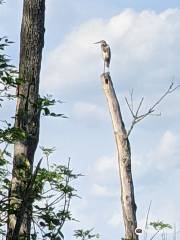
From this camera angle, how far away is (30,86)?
22.0ft

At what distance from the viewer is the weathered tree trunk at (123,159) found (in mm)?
12203

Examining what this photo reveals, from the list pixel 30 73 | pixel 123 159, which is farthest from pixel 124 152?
pixel 30 73

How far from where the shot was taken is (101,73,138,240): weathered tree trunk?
1220 centimetres

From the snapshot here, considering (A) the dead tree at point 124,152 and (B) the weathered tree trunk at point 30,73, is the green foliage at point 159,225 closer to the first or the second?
(A) the dead tree at point 124,152

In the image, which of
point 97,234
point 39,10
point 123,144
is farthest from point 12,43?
point 123,144

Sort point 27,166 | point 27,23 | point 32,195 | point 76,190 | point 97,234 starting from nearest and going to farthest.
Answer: point 32,195 < point 27,166 < point 76,190 < point 27,23 < point 97,234

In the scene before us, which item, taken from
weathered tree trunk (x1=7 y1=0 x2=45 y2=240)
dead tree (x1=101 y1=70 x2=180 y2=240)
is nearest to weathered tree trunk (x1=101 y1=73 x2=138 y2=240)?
dead tree (x1=101 y1=70 x2=180 y2=240)

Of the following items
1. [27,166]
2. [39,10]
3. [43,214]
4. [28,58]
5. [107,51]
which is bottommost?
[43,214]

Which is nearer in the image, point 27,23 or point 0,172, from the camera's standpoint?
point 0,172

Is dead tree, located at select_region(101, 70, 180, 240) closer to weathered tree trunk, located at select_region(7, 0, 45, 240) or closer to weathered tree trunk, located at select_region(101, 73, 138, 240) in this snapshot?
weathered tree trunk, located at select_region(101, 73, 138, 240)

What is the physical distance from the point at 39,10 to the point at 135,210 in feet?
19.9

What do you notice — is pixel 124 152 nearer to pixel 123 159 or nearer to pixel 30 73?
pixel 123 159

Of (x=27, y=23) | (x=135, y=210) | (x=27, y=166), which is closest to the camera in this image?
(x=27, y=166)

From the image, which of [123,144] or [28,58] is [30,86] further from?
[123,144]
